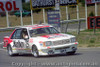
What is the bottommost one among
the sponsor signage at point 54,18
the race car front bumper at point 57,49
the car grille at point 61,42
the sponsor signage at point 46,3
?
the race car front bumper at point 57,49

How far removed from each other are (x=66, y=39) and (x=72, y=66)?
2.74m

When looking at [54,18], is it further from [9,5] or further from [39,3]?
[9,5]

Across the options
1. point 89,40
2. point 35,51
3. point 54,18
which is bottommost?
point 89,40

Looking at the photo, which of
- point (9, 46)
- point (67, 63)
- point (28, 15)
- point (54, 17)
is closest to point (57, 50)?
point (67, 63)

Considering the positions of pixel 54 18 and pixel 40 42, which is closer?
pixel 40 42

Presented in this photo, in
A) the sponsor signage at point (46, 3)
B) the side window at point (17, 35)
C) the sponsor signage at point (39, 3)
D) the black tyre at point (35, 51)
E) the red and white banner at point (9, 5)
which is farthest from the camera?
the red and white banner at point (9, 5)

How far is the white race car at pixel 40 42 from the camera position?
11766 mm

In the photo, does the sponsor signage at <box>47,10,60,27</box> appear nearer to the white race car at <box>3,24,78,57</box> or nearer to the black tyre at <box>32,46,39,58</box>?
the white race car at <box>3,24,78,57</box>

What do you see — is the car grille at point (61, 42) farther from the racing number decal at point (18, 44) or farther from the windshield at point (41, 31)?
the racing number decal at point (18, 44)

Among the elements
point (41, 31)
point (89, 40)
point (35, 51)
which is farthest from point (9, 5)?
point (35, 51)

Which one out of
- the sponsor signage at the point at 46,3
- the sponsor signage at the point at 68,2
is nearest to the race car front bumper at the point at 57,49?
the sponsor signage at the point at 46,3

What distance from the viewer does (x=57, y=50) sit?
38.8ft

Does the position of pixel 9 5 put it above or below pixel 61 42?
above

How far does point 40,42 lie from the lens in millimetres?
11844
